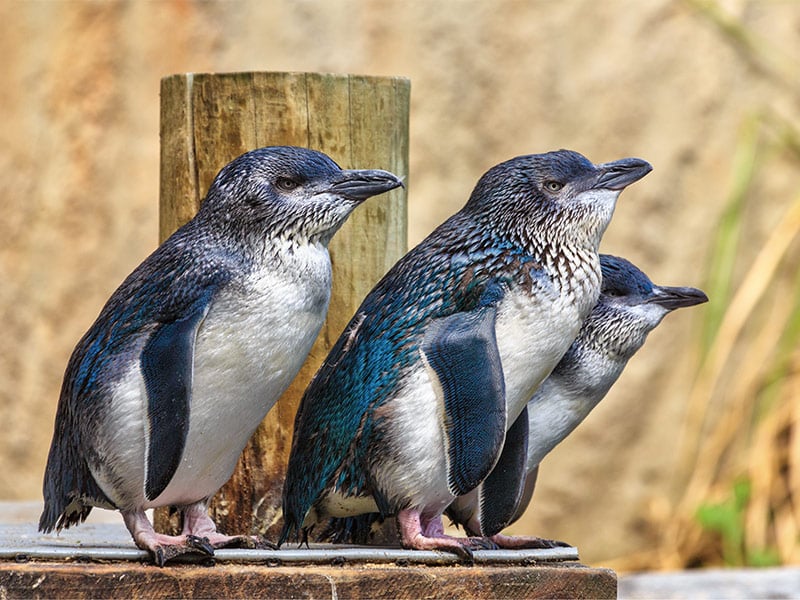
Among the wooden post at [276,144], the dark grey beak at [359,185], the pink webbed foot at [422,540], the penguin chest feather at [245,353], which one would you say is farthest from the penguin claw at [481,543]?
the dark grey beak at [359,185]

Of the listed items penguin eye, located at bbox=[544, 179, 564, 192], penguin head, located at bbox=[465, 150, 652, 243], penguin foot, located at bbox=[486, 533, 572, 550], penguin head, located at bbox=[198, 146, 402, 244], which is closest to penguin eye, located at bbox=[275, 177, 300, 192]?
penguin head, located at bbox=[198, 146, 402, 244]

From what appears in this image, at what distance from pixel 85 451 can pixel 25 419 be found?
12.3 ft

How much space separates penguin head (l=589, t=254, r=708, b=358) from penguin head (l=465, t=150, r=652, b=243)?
0.34m

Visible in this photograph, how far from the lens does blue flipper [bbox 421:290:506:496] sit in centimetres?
285

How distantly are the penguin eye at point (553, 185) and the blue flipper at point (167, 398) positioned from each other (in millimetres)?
849

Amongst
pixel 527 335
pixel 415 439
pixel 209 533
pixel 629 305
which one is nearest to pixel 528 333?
pixel 527 335

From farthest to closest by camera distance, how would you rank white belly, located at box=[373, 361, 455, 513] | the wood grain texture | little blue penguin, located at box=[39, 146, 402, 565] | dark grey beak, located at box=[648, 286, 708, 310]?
dark grey beak, located at box=[648, 286, 708, 310], white belly, located at box=[373, 361, 455, 513], little blue penguin, located at box=[39, 146, 402, 565], the wood grain texture

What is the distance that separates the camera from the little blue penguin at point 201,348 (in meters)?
2.79

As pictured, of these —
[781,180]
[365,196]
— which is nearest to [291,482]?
[365,196]

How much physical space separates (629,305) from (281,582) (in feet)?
3.86

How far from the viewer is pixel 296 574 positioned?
2748 mm

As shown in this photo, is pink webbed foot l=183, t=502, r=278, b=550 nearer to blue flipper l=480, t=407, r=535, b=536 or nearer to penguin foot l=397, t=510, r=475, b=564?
penguin foot l=397, t=510, r=475, b=564

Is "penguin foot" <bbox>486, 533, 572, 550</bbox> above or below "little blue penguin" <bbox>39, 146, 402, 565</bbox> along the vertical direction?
below

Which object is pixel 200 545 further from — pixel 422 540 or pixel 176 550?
pixel 422 540
